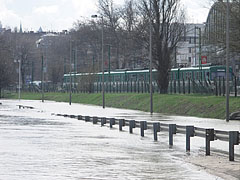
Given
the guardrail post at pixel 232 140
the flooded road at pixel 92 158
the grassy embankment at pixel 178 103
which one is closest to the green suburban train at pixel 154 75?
the grassy embankment at pixel 178 103

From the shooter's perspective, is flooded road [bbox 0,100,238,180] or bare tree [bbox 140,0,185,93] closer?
flooded road [bbox 0,100,238,180]

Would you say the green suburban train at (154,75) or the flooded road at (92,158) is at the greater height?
the green suburban train at (154,75)

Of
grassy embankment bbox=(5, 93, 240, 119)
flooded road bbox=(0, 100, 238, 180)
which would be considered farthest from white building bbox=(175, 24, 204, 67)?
flooded road bbox=(0, 100, 238, 180)

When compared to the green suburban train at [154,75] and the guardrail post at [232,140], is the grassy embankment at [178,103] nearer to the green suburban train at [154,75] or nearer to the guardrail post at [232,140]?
the green suburban train at [154,75]

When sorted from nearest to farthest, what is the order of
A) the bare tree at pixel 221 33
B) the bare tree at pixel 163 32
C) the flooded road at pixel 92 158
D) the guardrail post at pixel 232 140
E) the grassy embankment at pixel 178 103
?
the flooded road at pixel 92 158 < the guardrail post at pixel 232 140 < the bare tree at pixel 221 33 < the grassy embankment at pixel 178 103 < the bare tree at pixel 163 32

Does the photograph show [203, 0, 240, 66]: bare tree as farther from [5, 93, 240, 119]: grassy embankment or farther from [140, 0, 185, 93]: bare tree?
[140, 0, 185, 93]: bare tree

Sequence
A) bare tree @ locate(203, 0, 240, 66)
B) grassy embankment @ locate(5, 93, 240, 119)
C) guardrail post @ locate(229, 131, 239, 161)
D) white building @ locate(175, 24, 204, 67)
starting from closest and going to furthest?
guardrail post @ locate(229, 131, 239, 161)
bare tree @ locate(203, 0, 240, 66)
grassy embankment @ locate(5, 93, 240, 119)
white building @ locate(175, 24, 204, 67)

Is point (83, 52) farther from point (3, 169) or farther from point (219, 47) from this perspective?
point (3, 169)

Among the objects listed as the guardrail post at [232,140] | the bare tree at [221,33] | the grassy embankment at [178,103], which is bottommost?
the grassy embankment at [178,103]

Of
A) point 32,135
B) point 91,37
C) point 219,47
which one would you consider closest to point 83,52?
point 91,37

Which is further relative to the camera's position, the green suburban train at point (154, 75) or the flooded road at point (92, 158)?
the green suburban train at point (154, 75)

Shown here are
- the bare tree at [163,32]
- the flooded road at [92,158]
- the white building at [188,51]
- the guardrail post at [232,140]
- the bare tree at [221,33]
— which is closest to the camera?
the flooded road at [92,158]

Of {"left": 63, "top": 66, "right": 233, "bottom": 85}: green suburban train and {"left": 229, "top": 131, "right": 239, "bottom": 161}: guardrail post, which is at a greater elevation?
{"left": 63, "top": 66, "right": 233, "bottom": 85}: green suburban train

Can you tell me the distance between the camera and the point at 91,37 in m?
136
